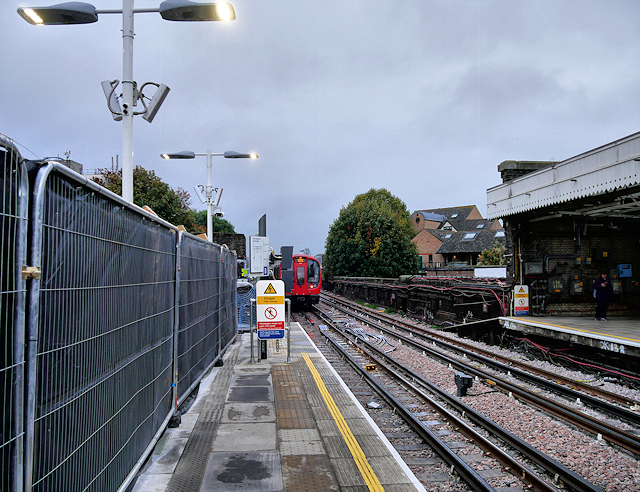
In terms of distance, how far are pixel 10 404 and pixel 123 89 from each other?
211 inches

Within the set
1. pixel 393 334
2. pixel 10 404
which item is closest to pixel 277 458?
pixel 10 404

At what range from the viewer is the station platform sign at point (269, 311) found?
369 inches

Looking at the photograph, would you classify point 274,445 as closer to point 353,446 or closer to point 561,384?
point 353,446

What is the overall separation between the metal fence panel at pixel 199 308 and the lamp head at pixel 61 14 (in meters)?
3.14

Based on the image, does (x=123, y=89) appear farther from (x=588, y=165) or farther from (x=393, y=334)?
(x=393, y=334)

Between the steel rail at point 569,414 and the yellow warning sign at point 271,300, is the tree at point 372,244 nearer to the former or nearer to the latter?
the steel rail at point 569,414

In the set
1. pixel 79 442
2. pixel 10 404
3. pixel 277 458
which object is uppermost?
pixel 10 404

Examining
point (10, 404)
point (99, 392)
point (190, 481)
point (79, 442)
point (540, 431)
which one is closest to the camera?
point (10, 404)

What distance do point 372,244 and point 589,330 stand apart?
2866 cm

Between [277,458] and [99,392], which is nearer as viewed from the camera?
[99,392]

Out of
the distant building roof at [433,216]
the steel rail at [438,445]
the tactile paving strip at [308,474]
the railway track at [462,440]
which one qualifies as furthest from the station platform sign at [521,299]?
the distant building roof at [433,216]

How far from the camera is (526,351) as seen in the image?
497 inches

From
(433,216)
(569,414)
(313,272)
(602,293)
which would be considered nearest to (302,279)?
(313,272)

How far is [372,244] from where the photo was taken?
39625mm
